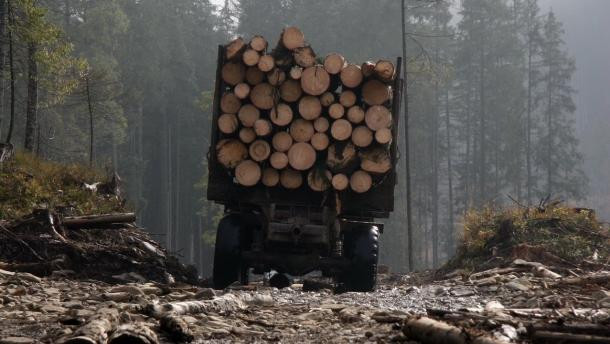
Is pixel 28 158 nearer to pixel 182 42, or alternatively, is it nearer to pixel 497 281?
pixel 497 281

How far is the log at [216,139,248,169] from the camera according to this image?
409 inches

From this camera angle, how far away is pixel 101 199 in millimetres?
15266

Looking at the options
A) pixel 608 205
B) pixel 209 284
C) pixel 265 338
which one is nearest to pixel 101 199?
pixel 209 284

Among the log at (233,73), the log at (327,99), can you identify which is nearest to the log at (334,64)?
the log at (327,99)

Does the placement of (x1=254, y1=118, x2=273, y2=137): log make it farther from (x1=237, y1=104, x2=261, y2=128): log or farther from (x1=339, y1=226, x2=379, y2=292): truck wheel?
(x1=339, y1=226, x2=379, y2=292): truck wheel

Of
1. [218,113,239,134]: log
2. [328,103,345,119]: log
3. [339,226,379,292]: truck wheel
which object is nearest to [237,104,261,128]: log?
[218,113,239,134]: log

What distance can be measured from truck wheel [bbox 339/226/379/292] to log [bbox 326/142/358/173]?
102 centimetres

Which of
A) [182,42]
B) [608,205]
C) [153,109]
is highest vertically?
[182,42]

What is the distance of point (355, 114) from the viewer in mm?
10344

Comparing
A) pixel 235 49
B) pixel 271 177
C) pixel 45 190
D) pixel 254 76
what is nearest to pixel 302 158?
pixel 271 177

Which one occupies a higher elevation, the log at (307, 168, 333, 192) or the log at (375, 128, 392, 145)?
the log at (375, 128, 392, 145)

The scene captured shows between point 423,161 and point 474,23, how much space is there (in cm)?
1110

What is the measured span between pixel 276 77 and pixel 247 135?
36.1 inches

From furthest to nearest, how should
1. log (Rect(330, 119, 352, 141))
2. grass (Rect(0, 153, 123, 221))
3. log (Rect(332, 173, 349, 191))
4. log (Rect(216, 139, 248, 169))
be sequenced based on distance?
Answer: grass (Rect(0, 153, 123, 221)) < log (Rect(216, 139, 248, 169)) < log (Rect(330, 119, 352, 141)) < log (Rect(332, 173, 349, 191))
